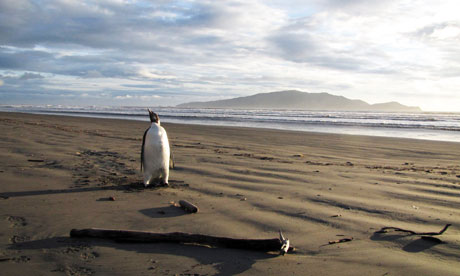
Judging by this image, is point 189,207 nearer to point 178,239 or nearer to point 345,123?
point 178,239

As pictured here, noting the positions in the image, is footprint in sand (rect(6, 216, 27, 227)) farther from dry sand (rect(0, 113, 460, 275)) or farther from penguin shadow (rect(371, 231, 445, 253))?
penguin shadow (rect(371, 231, 445, 253))

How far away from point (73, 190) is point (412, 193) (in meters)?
5.00

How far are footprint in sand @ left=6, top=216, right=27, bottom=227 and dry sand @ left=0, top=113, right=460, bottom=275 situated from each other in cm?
2

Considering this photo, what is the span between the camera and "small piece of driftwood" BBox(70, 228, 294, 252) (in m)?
2.98

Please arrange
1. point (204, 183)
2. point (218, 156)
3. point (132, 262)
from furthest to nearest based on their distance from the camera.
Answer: point (218, 156) < point (204, 183) < point (132, 262)

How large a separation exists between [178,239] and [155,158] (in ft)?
8.33

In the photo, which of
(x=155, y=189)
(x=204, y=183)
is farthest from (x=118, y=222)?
(x=204, y=183)

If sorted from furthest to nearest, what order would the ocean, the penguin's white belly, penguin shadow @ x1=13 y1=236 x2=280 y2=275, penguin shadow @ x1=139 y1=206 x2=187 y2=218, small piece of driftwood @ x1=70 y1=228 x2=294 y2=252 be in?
the ocean → the penguin's white belly → penguin shadow @ x1=139 y1=206 x2=187 y2=218 → small piece of driftwood @ x1=70 y1=228 x2=294 y2=252 → penguin shadow @ x1=13 y1=236 x2=280 y2=275

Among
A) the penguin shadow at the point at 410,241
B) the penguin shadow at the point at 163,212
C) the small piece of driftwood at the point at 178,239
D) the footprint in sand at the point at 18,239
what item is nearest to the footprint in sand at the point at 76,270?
the small piece of driftwood at the point at 178,239

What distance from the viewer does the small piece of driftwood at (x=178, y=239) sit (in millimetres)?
2980

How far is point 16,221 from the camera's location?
3.66m

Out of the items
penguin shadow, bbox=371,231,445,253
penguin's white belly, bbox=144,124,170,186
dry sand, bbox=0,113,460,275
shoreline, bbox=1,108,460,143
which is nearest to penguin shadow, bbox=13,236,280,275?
dry sand, bbox=0,113,460,275

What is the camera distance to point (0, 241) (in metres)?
3.11

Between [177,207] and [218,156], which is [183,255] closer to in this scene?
[177,207]
